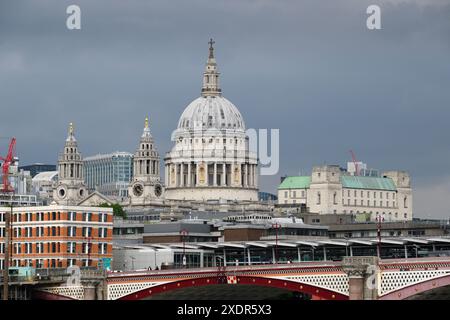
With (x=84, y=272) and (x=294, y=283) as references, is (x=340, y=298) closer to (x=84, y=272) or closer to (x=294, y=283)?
(x=294, y=283)

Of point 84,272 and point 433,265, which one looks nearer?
point 433,265

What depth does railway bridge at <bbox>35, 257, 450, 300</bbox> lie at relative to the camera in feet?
512

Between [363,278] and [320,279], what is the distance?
573 cm

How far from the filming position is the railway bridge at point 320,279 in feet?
512

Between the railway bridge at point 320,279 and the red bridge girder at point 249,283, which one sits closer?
the railway bridge at point 320,279

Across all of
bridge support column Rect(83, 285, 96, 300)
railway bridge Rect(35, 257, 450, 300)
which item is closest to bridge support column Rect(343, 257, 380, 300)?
railway bridge Rect(35, 257, 450, 300)

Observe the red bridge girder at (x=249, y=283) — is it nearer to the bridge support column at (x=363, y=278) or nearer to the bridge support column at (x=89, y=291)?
the bridge support column at (x=363, y=278)

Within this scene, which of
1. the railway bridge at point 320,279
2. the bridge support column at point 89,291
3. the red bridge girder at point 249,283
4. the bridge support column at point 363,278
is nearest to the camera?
the railway bridge at point 320,279

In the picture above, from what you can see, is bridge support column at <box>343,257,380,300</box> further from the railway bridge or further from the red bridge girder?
the red bridge girder

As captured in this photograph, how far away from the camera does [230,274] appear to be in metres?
172

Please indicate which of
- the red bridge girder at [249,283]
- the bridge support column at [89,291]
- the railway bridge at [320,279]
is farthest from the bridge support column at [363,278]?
the bridge support column at [89,291]
